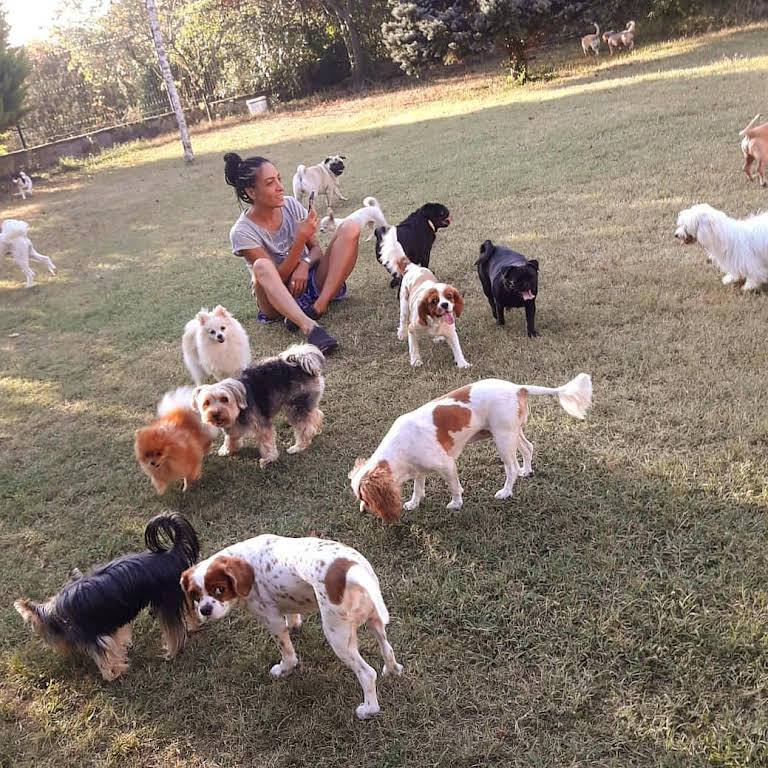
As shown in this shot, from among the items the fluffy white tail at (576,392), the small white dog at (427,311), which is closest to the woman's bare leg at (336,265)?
the small white dog at (427,311)

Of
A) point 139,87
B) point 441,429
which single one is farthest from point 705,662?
point 139,87

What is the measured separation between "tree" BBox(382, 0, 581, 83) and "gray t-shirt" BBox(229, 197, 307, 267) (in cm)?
1222

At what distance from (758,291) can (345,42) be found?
21727 mm

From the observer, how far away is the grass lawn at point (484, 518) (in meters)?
2.07

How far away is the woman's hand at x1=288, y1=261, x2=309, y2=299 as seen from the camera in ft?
17.5

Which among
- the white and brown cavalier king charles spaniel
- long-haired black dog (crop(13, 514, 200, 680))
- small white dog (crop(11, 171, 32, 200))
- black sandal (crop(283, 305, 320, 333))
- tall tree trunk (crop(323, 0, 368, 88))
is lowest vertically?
long-haired black dog (crop(13, 514, 200, 680))

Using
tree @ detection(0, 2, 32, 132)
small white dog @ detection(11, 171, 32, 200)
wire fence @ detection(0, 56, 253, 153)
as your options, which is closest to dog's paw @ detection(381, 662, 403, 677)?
small white dog @ detection(11, 171, 32, 200)

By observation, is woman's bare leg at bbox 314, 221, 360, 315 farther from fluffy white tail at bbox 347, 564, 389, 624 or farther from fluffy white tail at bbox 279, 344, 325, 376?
fluffy white tail at bbox 347, 564, 389, 624

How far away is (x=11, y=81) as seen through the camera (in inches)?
714

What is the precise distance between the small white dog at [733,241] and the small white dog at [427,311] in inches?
77.8

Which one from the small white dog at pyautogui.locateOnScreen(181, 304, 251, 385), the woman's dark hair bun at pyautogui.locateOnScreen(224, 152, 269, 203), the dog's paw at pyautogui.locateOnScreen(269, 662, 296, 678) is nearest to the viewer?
the dog's paw at pyautogui.locateOnScreen(269, 662, 296, 678)

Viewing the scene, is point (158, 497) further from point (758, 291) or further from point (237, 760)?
point (758, 291)

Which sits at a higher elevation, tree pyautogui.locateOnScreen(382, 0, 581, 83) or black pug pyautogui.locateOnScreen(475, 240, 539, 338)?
tree pyautogui.locateOnScreen(382, 0, 581, 83)

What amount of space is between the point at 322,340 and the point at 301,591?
2825mm
